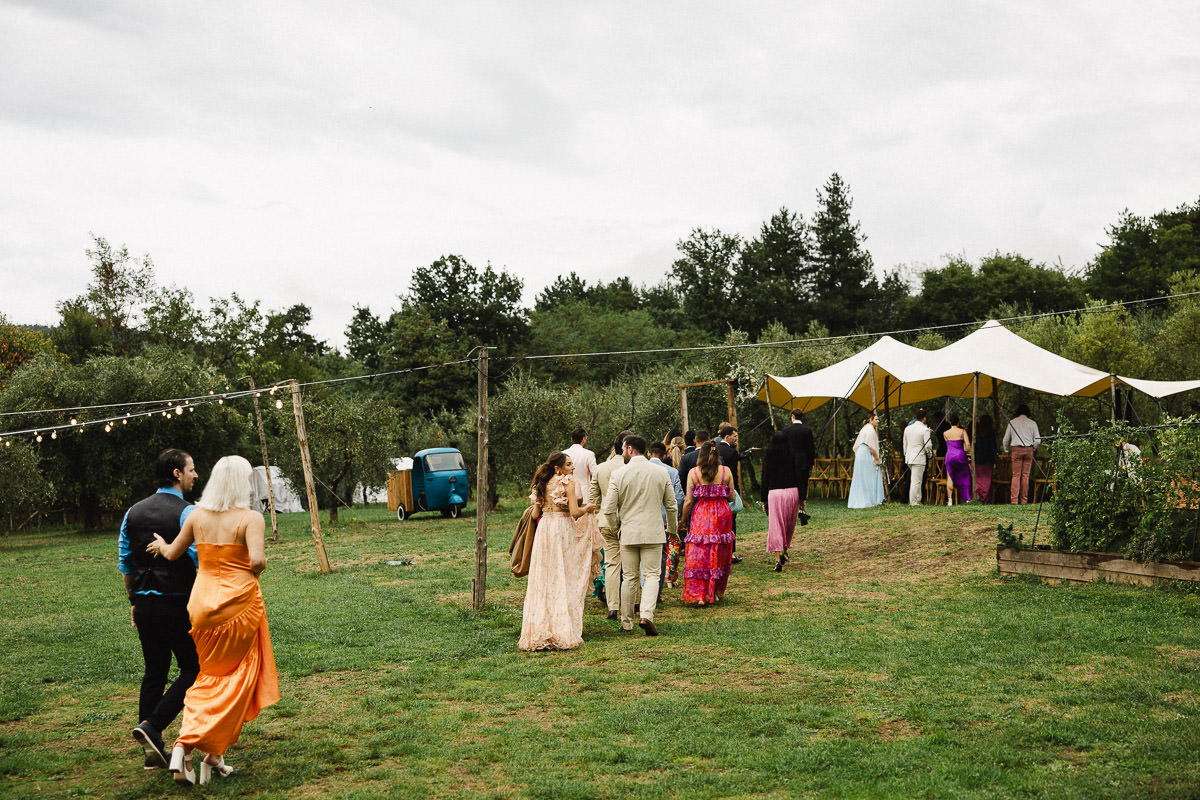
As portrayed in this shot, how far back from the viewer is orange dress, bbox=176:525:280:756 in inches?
189

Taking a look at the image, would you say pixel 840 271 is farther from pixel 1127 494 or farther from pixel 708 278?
pixel 1127 494

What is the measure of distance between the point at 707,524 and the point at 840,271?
45.9 m

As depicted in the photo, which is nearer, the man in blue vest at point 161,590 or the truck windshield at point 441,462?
the man in blue vest at point 161,590

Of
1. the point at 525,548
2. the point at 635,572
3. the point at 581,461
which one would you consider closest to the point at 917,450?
the point at 581,461

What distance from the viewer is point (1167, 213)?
41125 millimetres

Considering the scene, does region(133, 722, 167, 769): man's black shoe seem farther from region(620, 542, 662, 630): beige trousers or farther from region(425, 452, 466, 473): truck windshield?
region(425, 452, 466, 473): truck windshield

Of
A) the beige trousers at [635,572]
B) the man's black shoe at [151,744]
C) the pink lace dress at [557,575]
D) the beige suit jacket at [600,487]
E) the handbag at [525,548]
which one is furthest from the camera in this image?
the beige suit jacket at [600,487]

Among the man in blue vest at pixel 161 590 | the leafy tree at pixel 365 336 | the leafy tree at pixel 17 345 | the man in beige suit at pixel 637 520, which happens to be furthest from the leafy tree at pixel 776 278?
the man in blue vest at pixel 161 590

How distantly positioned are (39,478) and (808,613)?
22.7 meters

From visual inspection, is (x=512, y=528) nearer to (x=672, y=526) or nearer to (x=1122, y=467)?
(x=672, y=526)

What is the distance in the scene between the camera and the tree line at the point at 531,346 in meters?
26.9

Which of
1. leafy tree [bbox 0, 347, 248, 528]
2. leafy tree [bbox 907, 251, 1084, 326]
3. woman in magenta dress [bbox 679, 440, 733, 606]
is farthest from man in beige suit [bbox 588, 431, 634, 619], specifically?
leafy tree [bbox 907, 251, 1084, 326]

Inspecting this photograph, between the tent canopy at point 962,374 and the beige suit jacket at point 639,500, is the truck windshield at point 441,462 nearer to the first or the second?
the tent canopy at point 962,374

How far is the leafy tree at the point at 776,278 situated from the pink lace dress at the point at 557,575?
44824 mm
